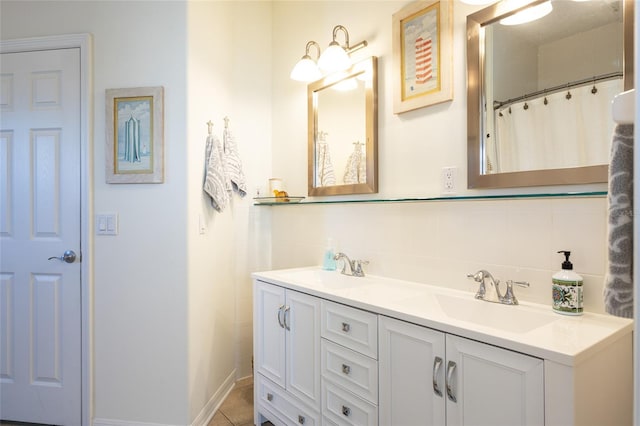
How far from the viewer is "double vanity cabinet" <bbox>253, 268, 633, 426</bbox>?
3.00 ft

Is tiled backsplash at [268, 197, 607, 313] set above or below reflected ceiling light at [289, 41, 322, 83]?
below

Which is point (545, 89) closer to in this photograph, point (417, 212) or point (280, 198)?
point (417, 212)

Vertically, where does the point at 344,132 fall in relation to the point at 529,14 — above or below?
below

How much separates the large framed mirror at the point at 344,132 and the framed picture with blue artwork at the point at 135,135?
0.89 meters

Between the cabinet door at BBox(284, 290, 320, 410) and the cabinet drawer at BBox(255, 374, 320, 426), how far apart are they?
4 cm

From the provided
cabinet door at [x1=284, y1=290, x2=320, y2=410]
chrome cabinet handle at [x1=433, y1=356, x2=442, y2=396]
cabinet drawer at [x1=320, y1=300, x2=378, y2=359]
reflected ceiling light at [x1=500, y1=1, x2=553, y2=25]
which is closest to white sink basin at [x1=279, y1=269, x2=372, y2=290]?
cabinet door at [x1=284, y1=290, x2=320, y2=410]

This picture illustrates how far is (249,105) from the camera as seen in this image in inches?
101

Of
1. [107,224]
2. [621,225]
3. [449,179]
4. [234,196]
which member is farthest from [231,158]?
[621,225]

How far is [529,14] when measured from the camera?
1392mm

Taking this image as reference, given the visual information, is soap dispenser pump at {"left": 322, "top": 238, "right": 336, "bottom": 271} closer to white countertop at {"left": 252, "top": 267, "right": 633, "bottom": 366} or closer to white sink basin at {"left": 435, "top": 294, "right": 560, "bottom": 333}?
white countertop at {"left": 252, "top": 267, "right": 633, "bottom": 366}

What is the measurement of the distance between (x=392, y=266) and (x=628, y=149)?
50.7 inches

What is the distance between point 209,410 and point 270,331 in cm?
68

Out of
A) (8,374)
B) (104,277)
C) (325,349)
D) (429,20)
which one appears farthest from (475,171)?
(8,374)

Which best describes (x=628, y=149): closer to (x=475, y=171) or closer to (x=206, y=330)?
(x=475, y=171)
